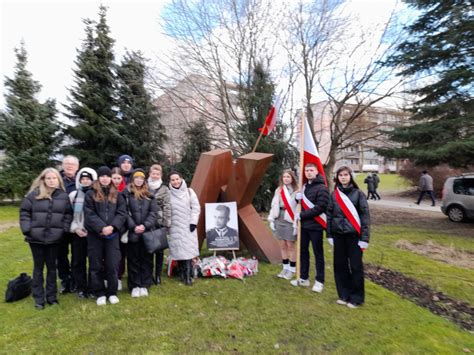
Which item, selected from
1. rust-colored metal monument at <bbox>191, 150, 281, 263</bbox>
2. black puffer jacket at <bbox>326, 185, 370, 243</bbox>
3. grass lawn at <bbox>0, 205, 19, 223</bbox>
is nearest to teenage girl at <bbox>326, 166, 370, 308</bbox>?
black puffer jacket at <bbox>326, 185, 370, 243</bbox>

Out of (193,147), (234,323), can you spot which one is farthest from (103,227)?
(193,147)

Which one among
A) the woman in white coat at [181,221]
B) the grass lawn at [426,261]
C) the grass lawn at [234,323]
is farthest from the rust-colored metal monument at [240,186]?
the grass lawn at [426,261]

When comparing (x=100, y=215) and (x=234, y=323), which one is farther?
(x=100, y=215)

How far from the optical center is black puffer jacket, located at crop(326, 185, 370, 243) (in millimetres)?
3966

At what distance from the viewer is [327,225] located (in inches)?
169

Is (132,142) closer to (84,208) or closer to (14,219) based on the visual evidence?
(14,219)

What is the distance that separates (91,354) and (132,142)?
39.3 feet

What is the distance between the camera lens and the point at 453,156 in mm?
9453

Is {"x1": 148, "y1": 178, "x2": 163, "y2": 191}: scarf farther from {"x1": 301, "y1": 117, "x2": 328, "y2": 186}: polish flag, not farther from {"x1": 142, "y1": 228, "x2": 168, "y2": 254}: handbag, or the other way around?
{"x1": 301, "y1": 117, "x2": 328, "y2": 186}: polish flag

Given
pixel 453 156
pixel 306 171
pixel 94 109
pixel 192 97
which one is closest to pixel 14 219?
pixel 94 109

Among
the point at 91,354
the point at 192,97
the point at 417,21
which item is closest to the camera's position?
the point at 91,354

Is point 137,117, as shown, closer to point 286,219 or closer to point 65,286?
point 65,286

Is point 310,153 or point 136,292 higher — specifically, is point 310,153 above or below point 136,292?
above

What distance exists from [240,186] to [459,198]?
32.1 ft
